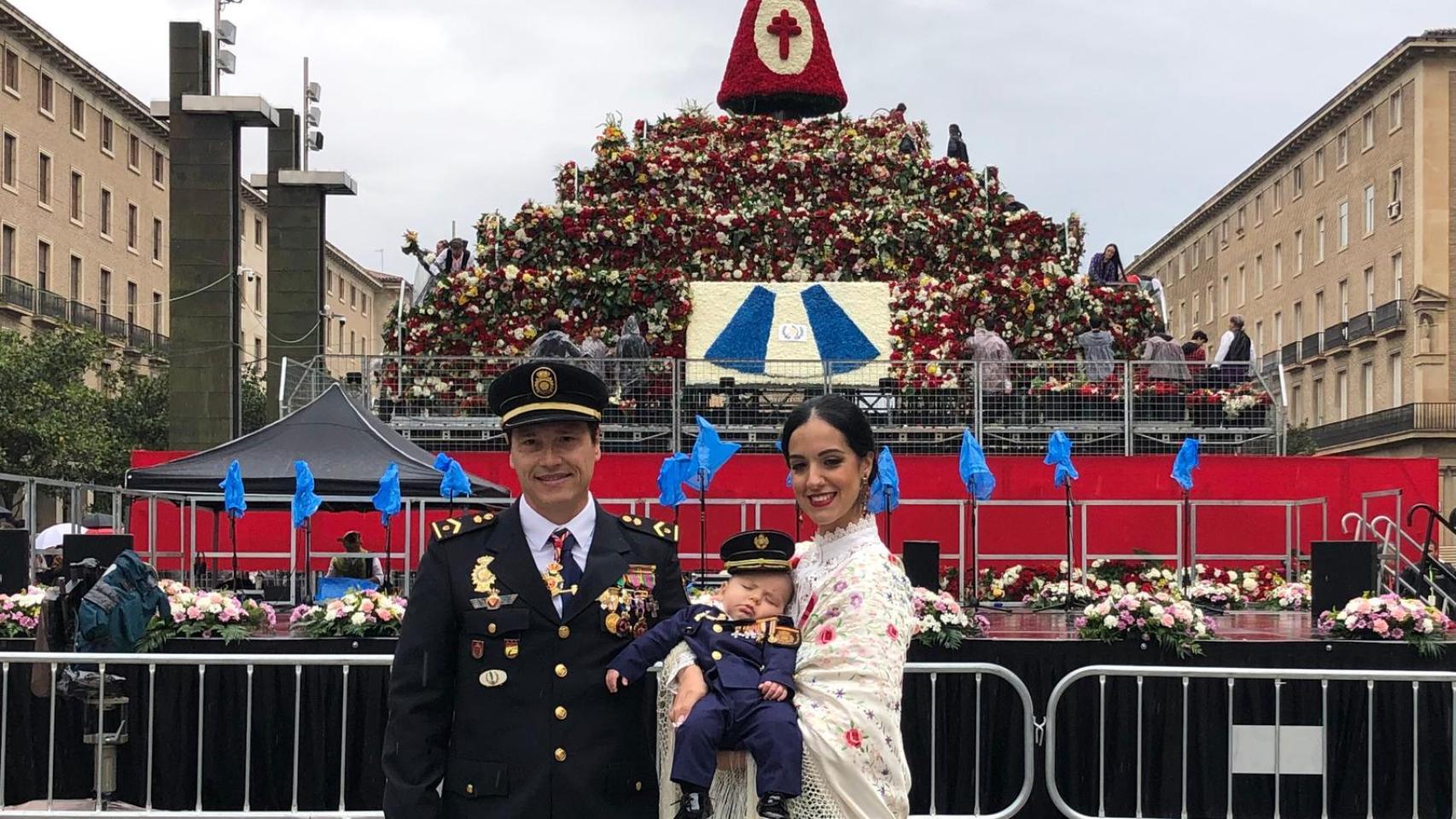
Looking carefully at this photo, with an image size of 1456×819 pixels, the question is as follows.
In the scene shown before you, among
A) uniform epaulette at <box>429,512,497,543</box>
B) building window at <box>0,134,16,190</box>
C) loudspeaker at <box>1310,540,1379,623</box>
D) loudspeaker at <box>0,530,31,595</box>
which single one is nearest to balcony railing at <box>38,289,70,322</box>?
building window at <box>0,134,16,190</box>

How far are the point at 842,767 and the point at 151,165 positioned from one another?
66.8 metres

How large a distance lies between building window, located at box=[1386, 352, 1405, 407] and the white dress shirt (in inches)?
2355

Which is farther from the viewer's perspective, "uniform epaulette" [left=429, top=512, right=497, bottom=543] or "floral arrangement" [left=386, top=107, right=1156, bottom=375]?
"floral arrangement" [left=386, top=107, right=1156, bottom=375]

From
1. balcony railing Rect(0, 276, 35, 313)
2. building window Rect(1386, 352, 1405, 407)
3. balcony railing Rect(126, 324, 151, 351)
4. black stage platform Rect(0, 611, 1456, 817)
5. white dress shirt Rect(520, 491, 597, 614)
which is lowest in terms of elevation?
black stage platform Rect(0, 611, 1456, 817)

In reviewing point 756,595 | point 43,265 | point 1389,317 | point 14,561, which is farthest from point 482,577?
point 1389,317

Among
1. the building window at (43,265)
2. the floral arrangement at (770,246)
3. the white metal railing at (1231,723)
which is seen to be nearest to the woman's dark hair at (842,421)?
the white metal railing at (1231,723)

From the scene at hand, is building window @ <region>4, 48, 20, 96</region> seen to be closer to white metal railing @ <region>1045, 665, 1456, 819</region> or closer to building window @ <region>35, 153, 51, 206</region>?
building window @ <region>35, 153, 51, 206</region>

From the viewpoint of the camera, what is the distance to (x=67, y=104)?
5725 centimetres

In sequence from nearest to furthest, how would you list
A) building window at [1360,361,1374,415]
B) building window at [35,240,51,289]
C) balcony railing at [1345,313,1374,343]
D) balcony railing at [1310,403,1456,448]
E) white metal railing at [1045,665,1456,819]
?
white metal railing at [1045,665,1456,819]
building window at [35,240,51,289]
balcony railing at [1310,403,1456,448]
balcony railing at [1345,313,1374,343]
building window at [1360,361,1374,415]

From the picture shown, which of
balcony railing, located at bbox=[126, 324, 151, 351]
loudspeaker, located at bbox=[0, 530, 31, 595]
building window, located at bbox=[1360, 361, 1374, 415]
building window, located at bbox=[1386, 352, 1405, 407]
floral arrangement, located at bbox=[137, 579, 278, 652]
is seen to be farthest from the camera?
building window, located at bbox=[1360, 361, 1374, 415]

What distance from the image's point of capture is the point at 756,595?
439 centimetres

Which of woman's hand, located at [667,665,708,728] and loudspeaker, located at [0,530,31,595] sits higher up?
woman's hand, located at [667,665,708,728]

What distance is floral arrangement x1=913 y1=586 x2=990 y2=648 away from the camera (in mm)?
10977

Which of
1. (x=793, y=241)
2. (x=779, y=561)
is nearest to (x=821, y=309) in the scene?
(x=793, y=241)
